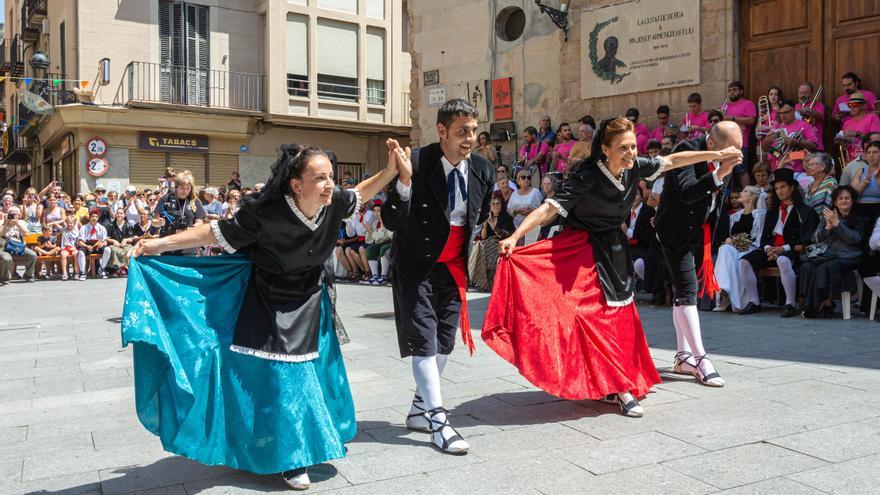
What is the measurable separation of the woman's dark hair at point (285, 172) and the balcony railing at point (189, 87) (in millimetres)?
23457

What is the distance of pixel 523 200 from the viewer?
520 inches

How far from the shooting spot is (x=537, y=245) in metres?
5.02

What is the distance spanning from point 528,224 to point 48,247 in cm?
1557

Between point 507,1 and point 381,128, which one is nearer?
point 507,1

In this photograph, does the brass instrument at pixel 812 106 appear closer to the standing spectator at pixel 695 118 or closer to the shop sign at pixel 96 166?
the standing spectator at pixel 695 118

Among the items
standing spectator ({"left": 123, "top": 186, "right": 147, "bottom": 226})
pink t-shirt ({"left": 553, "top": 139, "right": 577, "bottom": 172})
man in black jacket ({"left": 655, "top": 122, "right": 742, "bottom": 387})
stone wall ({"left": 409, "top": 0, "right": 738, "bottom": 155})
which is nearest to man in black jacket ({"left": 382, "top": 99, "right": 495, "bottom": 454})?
man in black jacket ({"left": 655, "top": 122, "right": 742, "bottom": 387})

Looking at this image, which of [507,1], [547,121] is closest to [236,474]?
[547,121]

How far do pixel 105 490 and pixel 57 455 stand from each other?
79cm

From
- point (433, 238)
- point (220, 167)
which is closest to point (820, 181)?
point (433, 238)

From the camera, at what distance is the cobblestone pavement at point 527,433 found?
12.1ft

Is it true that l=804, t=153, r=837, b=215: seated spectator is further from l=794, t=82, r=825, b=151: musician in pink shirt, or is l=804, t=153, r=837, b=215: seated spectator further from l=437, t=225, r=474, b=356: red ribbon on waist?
l=437, t=225, r=474, b=356: red ribbon on waist

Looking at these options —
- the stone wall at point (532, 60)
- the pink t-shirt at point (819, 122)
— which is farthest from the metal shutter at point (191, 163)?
the pink t-shirt at point (819, 122)

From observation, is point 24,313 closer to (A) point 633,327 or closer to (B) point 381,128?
(A) point 633,327

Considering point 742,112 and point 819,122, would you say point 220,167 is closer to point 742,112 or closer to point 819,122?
point 742,112
